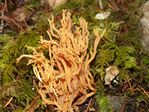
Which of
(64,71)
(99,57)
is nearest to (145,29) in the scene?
(99,57)

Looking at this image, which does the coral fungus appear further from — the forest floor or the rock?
the rock

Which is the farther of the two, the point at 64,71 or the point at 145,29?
the point at 145,29

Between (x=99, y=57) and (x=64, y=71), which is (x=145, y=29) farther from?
(x=64, y=71)

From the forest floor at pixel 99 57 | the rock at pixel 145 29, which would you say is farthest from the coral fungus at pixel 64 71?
the rock at pixel 145 29

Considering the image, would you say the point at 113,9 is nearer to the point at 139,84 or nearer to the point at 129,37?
the point at 129,37

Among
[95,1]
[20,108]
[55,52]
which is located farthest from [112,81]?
[95,1]
